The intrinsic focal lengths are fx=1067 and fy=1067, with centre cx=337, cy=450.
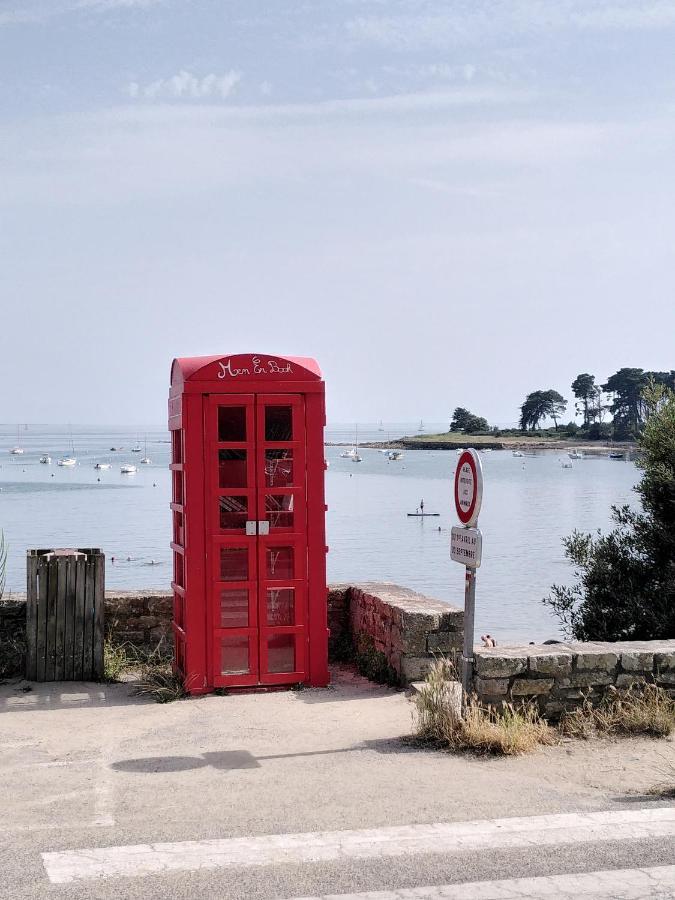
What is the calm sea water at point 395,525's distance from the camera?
38156 mm

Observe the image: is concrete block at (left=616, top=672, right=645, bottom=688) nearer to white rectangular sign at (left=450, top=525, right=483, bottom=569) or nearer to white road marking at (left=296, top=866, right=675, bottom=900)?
white rectangular sign at (left=450, top=525, right=483, bottom=569)

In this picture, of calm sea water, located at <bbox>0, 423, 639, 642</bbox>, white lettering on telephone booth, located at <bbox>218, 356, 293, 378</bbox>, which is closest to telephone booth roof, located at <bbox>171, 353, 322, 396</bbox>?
white lettering on telephone booth, located at <bbox>218, 356, 293, 378</bbox>

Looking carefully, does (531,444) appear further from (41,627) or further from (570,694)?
(570,694)

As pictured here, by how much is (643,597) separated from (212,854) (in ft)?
26.4

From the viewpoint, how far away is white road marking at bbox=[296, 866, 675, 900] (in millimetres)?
4668

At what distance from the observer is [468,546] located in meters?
7.36

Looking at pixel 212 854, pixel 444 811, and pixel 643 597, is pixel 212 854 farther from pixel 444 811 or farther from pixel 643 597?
pixel 643 597

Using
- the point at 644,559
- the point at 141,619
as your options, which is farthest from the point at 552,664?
the point at 644,559

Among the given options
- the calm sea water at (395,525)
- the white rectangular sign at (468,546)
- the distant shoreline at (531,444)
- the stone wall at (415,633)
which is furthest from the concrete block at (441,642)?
the distant shoreline at (531,444)

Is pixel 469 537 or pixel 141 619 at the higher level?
pixel 469 537

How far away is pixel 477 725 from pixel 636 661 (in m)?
1.38

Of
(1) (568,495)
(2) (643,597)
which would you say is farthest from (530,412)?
(2) (643,597)

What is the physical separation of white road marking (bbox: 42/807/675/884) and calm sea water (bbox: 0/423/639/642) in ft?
69.0

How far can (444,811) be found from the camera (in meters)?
5.81
